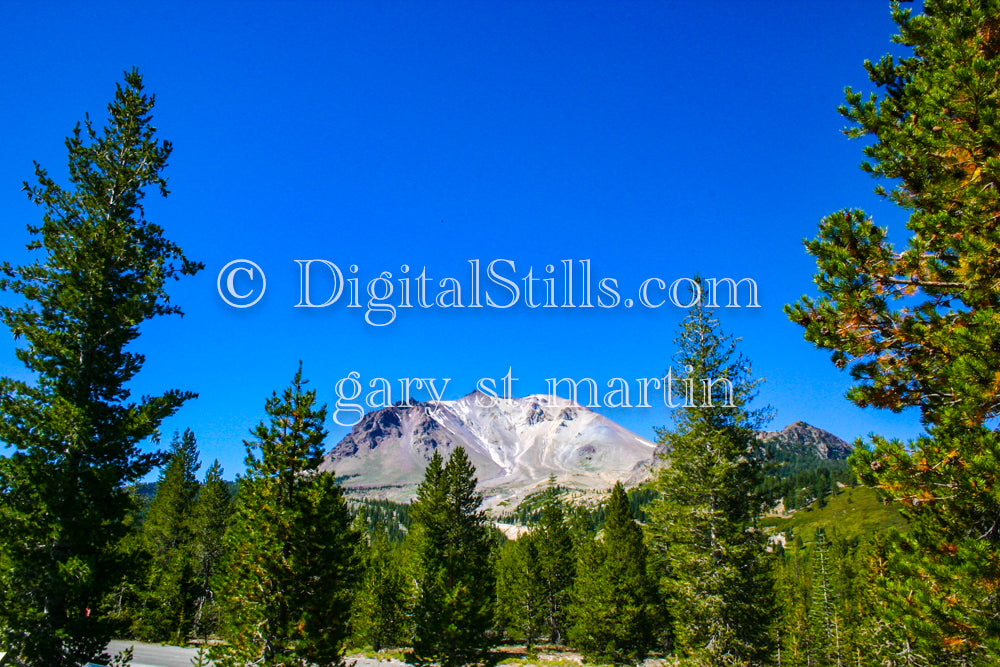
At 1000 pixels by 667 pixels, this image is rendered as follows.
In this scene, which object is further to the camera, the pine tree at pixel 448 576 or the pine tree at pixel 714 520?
the pine tree at pixel 448 576

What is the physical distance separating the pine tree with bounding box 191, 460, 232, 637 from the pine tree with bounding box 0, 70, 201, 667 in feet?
108

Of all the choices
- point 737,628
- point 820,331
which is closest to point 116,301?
point 820,331

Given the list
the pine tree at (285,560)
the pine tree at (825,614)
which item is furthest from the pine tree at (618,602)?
the pine tree at (285,560)

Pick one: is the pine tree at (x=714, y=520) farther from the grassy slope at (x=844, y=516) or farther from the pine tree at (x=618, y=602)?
the grassy slope at (x=844, y=516)

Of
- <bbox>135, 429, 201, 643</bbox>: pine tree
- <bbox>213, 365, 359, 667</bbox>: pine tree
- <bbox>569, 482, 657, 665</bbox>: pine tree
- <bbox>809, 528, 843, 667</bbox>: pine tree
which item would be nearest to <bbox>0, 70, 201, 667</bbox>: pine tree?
<bbox>213, 365, 359, 667</bbox>: pine tree

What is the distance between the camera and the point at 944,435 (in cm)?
669

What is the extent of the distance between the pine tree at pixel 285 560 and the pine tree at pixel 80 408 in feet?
9.39

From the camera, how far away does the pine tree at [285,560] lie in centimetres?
1467

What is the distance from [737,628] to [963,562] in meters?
12.9

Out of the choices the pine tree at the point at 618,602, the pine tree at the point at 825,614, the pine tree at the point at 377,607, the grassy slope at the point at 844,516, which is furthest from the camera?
the grassy slope at the point at 844,516

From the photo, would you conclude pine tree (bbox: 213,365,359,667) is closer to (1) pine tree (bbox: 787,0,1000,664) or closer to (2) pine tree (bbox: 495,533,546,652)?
(1) pine tree (bbox: 787,0,1000,664)

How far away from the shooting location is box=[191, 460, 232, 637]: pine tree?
43.7 m

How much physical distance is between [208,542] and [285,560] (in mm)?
36042

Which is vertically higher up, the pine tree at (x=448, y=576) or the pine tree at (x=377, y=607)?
the pine tree at (x=448, y=576)
